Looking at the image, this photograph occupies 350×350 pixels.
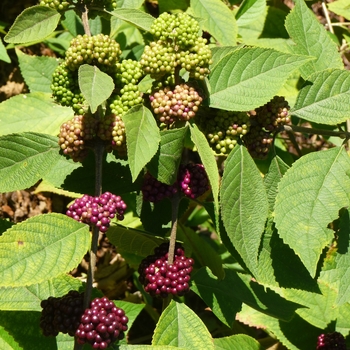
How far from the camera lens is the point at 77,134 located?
4.93 feet

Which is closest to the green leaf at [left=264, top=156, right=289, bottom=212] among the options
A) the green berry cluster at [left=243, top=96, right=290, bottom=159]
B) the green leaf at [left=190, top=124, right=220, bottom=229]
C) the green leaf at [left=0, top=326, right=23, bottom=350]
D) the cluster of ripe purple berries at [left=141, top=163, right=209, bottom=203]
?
the green berry cluster at [left=243, top=96, right=290, bottom=159]

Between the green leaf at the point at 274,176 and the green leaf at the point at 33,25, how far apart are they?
2.46 feet

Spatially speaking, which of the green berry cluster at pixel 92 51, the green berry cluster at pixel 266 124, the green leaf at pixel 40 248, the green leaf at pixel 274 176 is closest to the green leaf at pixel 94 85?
the green berry cluster at pixel 92 51

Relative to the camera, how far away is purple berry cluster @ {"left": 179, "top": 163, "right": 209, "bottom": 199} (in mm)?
1603

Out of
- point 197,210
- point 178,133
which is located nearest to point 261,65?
point 178,133

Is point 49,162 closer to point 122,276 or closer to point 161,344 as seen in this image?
point 161,344

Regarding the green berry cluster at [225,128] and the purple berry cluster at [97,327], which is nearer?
the purple berry cluster at [97,327]

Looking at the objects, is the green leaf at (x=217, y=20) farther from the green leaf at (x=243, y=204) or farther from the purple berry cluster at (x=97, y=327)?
the purple berry cluster at (x=97, y=327)

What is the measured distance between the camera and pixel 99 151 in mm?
1548

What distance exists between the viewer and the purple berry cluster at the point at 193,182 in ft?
5.26

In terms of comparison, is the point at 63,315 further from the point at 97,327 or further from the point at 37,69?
the point at 37,69

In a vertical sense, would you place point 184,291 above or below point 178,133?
below

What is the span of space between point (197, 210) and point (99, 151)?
1.39 meters

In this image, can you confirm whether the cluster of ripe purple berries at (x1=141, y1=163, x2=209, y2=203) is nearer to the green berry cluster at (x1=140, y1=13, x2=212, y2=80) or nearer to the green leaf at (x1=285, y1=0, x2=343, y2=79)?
the green berry cluster at (x1=140, y1=13, x2=212, y2=80)
